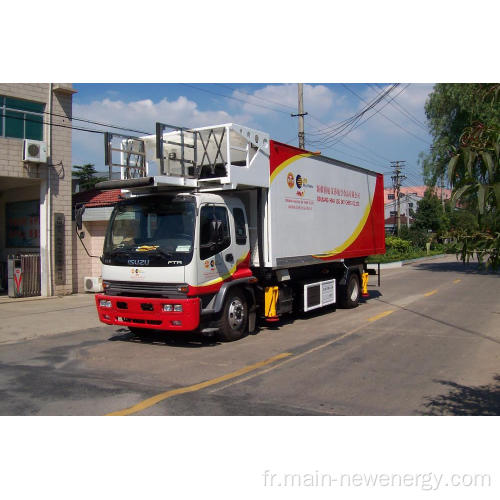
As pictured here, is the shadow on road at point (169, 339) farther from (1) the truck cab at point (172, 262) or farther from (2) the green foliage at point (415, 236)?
(2) the green foliage at point (415, 236)

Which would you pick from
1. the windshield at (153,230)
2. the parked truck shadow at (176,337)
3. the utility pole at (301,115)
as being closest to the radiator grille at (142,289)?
the windshield at (153,230)

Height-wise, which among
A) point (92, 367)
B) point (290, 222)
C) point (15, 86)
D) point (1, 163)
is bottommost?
point (92, 367)

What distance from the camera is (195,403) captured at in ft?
18.5

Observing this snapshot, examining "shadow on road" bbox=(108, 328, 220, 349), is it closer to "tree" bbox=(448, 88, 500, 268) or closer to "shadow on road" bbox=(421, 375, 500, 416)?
"shadow on road" bbox=(421, 375, 500, 416)

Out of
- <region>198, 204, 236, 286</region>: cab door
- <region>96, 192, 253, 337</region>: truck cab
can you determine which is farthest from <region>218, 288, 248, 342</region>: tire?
<region>198, 204, 236, 286</region>: cab door

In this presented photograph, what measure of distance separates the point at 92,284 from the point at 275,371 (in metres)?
11.2

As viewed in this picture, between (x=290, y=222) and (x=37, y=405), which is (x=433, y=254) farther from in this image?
(x=37, y=405)

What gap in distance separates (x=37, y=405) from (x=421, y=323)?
809 cm

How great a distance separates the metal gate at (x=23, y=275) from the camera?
15.7m

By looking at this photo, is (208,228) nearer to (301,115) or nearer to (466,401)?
(466,401)

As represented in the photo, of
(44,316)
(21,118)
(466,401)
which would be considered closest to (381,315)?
(466,401)

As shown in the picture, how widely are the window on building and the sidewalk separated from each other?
5043mm

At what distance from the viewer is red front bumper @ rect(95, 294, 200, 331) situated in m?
8.05
